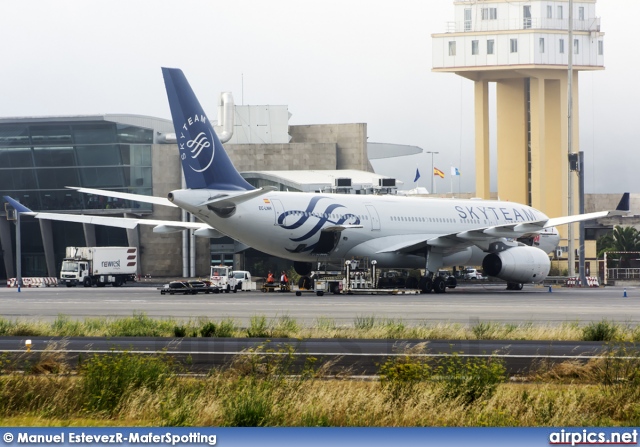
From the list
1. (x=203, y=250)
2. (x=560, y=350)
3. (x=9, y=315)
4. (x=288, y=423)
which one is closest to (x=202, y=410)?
(x=288, y=423)

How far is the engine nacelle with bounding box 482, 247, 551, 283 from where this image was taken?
51.0 m

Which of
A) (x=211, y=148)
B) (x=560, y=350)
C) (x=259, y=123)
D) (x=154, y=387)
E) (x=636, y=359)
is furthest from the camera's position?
(x=259, y=123)

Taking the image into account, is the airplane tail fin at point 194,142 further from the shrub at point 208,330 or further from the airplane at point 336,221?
the shrub at point 208,330

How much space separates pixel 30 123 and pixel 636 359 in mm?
66504

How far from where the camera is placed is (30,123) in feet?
254

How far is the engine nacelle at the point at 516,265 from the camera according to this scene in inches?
2007

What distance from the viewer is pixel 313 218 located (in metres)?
46.6

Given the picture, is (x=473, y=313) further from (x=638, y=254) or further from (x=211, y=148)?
(x=638, y=254)

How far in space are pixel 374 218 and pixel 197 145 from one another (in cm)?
1003

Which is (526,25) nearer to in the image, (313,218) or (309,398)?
(313,218)

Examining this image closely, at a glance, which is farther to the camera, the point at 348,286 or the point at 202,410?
the point at 348,286

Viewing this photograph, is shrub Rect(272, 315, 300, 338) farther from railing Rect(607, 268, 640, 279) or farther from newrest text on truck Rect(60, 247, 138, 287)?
railing Rect(607, 268, 640, 279)

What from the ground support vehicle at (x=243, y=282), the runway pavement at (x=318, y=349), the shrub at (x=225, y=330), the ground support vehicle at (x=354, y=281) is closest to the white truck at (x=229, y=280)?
the ground support vehicle at (x=243, y=282)

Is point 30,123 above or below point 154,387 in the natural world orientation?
above
